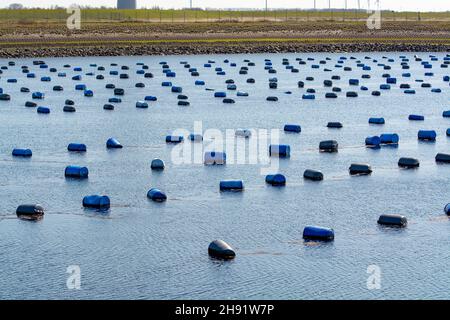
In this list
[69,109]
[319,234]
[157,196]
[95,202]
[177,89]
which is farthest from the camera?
[177,89]

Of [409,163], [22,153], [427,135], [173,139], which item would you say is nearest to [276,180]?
[409,163]

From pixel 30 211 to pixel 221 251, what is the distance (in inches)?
231

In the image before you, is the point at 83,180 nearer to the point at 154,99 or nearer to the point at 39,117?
the point at 39,117

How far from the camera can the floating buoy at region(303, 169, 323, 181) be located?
30.0 metres

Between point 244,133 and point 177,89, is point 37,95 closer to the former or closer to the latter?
point 177,89

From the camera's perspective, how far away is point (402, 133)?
40.2 m

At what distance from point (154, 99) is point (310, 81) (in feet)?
49.0

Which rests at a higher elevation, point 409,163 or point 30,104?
point 30,104

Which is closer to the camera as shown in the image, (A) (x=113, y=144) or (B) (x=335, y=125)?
(A) (x=113, y=144)

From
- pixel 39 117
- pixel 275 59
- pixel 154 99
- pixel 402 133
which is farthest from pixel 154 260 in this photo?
pixel 275 59

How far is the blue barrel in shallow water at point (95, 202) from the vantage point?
26531 mm

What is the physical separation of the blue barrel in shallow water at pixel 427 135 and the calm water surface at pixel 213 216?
1.21ft

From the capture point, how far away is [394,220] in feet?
80.5

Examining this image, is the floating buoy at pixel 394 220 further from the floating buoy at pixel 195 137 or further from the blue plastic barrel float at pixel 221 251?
the floating buoy at pixel 195 137
